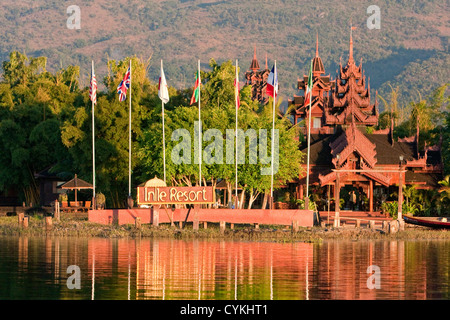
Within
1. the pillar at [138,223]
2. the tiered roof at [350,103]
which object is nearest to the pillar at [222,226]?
the pillar at [138,223]

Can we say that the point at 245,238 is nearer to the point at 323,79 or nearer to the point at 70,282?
the point at 70,282

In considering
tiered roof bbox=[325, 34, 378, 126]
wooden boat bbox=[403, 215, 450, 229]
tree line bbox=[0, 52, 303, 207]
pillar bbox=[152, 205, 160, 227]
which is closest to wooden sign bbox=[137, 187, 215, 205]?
pillar bbox=[152, 205, 160, 227]

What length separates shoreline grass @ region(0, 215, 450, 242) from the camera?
55594 mm

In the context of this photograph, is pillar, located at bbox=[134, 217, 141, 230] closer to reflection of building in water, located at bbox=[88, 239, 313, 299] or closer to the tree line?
reflection of building in water, located at bbox=[88, 239, 313, 299]

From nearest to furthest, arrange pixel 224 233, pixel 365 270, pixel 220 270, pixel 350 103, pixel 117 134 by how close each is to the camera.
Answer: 1. pixel 220 270
2. pixel 365 270
3. pixel 224 233
4. pixel 117 134
5. pixel 350 103

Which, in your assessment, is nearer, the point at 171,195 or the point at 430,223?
the point at 171,195

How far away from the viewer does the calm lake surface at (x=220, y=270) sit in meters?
32.4

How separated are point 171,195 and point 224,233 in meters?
4.63

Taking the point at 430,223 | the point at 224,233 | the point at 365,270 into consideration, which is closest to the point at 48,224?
the point at 224,233

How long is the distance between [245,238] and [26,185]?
36.0m

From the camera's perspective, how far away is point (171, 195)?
58.2 m

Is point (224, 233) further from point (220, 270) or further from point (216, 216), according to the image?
point (220, 270)

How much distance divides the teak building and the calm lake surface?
44.2ft
